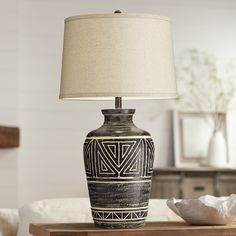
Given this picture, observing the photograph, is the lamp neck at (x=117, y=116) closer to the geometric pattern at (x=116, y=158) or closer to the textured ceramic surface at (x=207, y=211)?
the geometric pattern at (x=116, y=158)

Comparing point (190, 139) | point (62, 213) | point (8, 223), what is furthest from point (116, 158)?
point (190, 139)

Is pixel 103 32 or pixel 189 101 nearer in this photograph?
pixel 103 32

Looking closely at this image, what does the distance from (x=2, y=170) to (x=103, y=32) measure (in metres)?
3.79

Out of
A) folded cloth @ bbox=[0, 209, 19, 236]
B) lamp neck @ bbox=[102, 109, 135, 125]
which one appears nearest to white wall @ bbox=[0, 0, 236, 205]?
folded cloth @ bbox=[0, 209, 19, 236]

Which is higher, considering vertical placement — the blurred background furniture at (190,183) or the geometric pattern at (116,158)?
the geometric pattern at (116,158)

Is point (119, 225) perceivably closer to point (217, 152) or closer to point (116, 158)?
point (116, 158)

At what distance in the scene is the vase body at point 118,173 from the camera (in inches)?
95.7

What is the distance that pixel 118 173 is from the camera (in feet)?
7.97

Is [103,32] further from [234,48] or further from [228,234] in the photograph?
[234,48]

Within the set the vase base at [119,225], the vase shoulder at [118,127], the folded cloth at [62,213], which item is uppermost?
the vase shoulder at [118,127]

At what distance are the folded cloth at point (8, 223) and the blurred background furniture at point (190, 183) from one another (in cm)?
285

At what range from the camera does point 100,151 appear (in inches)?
95.9

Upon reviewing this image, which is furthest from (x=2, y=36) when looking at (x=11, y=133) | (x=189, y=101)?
(x=189, y=101)

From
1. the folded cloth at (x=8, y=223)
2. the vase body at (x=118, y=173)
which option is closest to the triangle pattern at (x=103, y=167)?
the vase body at (x=118, y=173)
